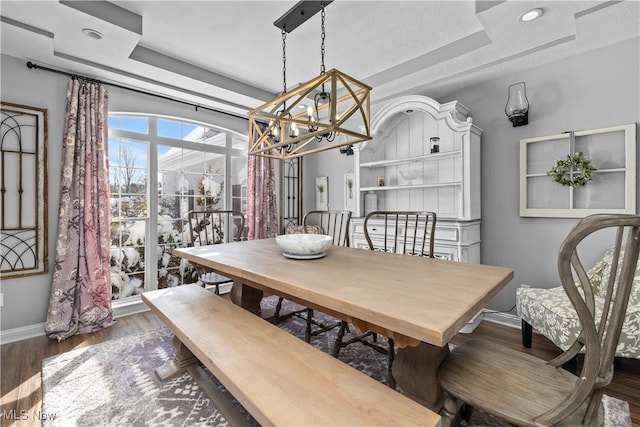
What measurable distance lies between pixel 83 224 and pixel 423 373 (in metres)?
3.17

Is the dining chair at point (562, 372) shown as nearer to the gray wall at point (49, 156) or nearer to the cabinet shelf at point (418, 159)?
the cabinet shelf at point (418, 159)

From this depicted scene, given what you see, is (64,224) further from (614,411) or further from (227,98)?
(614,411)

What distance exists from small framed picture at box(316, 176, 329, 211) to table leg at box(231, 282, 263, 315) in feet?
7.92

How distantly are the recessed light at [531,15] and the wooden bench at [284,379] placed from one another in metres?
2.53

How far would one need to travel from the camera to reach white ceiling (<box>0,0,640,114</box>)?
2112 millimetres

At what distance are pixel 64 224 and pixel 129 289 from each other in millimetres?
1033

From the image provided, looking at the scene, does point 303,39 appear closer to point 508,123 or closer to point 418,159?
point 418,159

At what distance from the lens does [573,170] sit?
8.43ft

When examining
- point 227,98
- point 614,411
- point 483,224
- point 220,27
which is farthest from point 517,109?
point 227,98

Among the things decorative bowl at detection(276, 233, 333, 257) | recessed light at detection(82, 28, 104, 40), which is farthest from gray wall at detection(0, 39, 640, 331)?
decorative bowl at detection(276, 233, 333, 257)

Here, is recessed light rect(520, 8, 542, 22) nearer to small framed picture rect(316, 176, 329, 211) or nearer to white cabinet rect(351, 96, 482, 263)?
white cabinet rect(351, 96, 482, 263)

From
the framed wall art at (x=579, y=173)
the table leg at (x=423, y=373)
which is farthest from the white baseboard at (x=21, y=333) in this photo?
the framed wall art at (x=579, y=173)

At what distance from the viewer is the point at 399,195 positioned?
3775 millimetres

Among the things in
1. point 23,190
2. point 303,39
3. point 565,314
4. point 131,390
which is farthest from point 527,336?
point 23,190
